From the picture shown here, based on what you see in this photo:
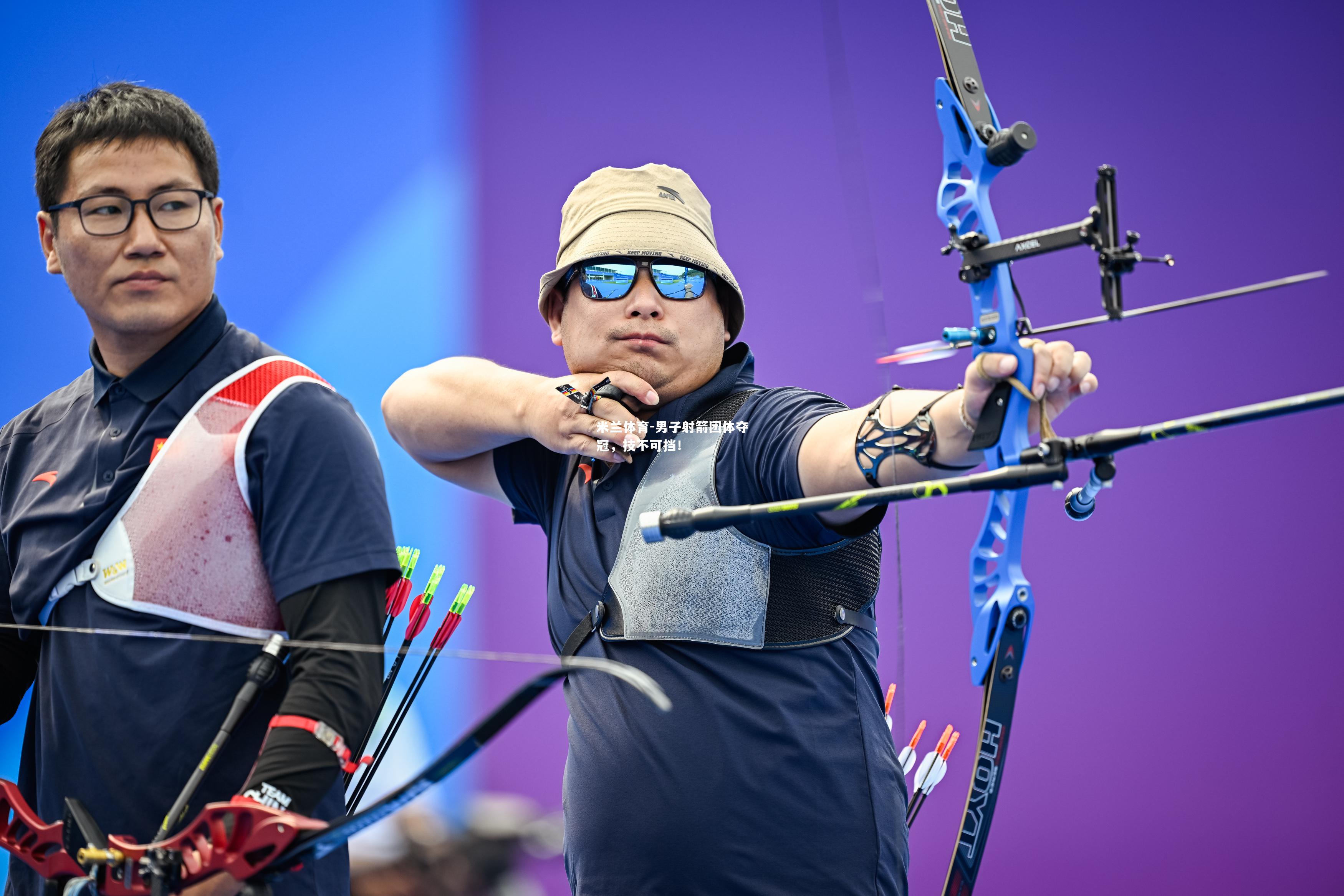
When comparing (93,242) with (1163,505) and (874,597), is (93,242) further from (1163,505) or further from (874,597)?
(1163,505)

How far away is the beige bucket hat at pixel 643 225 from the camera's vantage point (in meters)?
1.51

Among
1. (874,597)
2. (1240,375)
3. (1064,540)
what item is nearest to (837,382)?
(1064,540)

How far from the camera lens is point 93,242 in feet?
4.46

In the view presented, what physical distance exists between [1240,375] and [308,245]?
7.31 ft

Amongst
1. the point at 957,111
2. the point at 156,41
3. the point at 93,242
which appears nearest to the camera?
the point at 957,111

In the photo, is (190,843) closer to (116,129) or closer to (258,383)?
(258,383)

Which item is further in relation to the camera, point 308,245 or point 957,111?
point 308,245

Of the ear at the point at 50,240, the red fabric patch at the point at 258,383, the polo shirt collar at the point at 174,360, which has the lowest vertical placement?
the red fabric patch at the point at 258,383

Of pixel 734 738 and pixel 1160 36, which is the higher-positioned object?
pixel 1160 36

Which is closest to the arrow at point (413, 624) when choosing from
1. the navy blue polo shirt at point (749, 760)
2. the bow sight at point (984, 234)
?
the navy blue polo shirt at point (749, 760)

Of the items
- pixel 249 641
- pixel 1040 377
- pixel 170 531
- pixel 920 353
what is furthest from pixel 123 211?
pixel 1040 377

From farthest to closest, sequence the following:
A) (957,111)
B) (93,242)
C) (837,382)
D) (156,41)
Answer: (156,41), (837,382), (93,242), (957,111)

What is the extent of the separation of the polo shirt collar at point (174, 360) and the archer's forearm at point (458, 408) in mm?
326

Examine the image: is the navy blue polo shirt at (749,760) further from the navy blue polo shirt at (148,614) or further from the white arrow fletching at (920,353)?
the navy blue polo shirt at (148,614)
